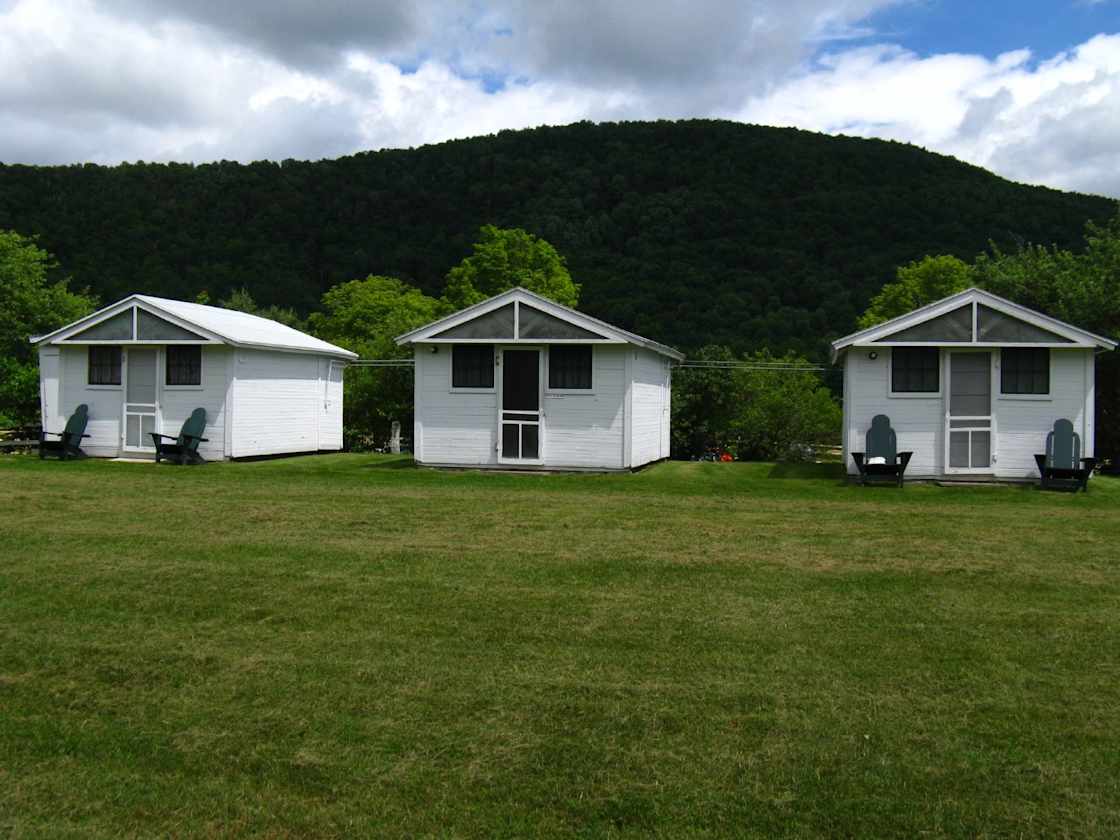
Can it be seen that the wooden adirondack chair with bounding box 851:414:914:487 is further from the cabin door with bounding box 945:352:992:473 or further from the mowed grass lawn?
the mowed grass lawn

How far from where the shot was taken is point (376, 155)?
6488 centimetres

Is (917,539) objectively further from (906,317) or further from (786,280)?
(786,280)

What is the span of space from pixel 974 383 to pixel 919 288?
22.4 metres

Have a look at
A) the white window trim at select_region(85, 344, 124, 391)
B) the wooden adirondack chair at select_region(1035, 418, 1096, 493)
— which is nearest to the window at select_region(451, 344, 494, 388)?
the white window trim at select_region(85, 344, 124, 391)

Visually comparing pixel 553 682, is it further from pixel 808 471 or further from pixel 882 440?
pixel 808 471

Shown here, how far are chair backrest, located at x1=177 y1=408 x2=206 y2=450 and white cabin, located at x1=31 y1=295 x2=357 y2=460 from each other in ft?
0.78

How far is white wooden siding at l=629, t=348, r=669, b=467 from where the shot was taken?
62.9ft

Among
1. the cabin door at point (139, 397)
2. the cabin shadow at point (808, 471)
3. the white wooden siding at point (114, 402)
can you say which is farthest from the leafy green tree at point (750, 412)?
the cabin door at point (139, 397)

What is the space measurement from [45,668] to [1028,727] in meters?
5.27

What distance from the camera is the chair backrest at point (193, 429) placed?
66.8 ft

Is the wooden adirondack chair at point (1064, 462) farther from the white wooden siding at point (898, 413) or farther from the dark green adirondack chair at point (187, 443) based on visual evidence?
the dark green adirondack chair at point (187, 443)

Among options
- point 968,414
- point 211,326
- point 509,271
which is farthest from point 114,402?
point 509,271

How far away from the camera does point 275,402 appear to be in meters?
22.2

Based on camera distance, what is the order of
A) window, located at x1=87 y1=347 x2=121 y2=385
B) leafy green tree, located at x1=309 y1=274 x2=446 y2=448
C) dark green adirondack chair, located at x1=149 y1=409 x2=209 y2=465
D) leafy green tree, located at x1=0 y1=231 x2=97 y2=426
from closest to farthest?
dark green adirondack chair, located at x1=149 y1=409 x2=209 y2=465
window, located at x1=87 y1=347 x2=121 y2=385
leafy green tree, located at x1=0 y1=231 x2=97 y2=426
leafy green tree, located at x1=309 y1=274 x2=446 y2=448
